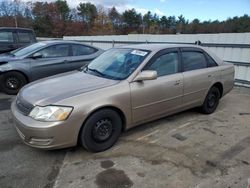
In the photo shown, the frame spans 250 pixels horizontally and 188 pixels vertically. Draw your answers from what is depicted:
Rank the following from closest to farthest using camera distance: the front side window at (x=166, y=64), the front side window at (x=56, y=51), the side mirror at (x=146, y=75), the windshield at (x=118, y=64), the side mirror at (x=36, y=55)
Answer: the side mirror at (x=146, y=75)
the windshield at (x=118, y=64)
the front side window at (x=166, y=64)
the side mirror at (x=36, y=55)
the front side window at (x=56, y=51)

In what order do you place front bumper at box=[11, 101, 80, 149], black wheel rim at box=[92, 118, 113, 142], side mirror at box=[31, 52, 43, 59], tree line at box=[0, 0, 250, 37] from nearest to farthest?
front bumper at box=[11, 101, 80, 149]
black wheel rim at box=[92, 118, 113, 142]
side mirror at box=[31, 52, 43, 59]
tree line at box=[0, 0, 250, 37]

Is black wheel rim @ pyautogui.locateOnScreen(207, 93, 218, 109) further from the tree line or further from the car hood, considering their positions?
the tree line

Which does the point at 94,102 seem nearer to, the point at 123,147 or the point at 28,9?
the point at 123,147

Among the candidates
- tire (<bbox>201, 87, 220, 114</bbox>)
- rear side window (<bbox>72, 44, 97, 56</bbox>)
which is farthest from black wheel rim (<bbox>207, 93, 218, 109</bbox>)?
rear side window (<bbox>72, 44, 97, 56</bbox>)

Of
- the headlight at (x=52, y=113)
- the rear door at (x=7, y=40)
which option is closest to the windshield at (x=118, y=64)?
the headlight at (x=52, y=113)

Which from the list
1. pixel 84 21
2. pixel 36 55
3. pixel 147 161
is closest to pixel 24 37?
pixel 36 55

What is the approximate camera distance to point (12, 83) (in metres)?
6.48

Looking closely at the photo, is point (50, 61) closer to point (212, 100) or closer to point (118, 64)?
point (118, 64)

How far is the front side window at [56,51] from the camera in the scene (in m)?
6.70

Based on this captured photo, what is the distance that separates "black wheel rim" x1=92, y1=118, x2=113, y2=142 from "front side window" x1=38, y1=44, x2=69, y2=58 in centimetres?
400

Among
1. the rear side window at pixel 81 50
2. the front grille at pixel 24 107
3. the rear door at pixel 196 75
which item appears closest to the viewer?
the front grille at pixel 24 107

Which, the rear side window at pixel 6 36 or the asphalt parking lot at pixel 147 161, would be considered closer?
the asphalt parking lot at pixel 147 161

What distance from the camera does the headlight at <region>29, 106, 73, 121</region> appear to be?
303 centimetres

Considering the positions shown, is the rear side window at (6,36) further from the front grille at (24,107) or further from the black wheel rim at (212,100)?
the black wheel rim at (212,100)
